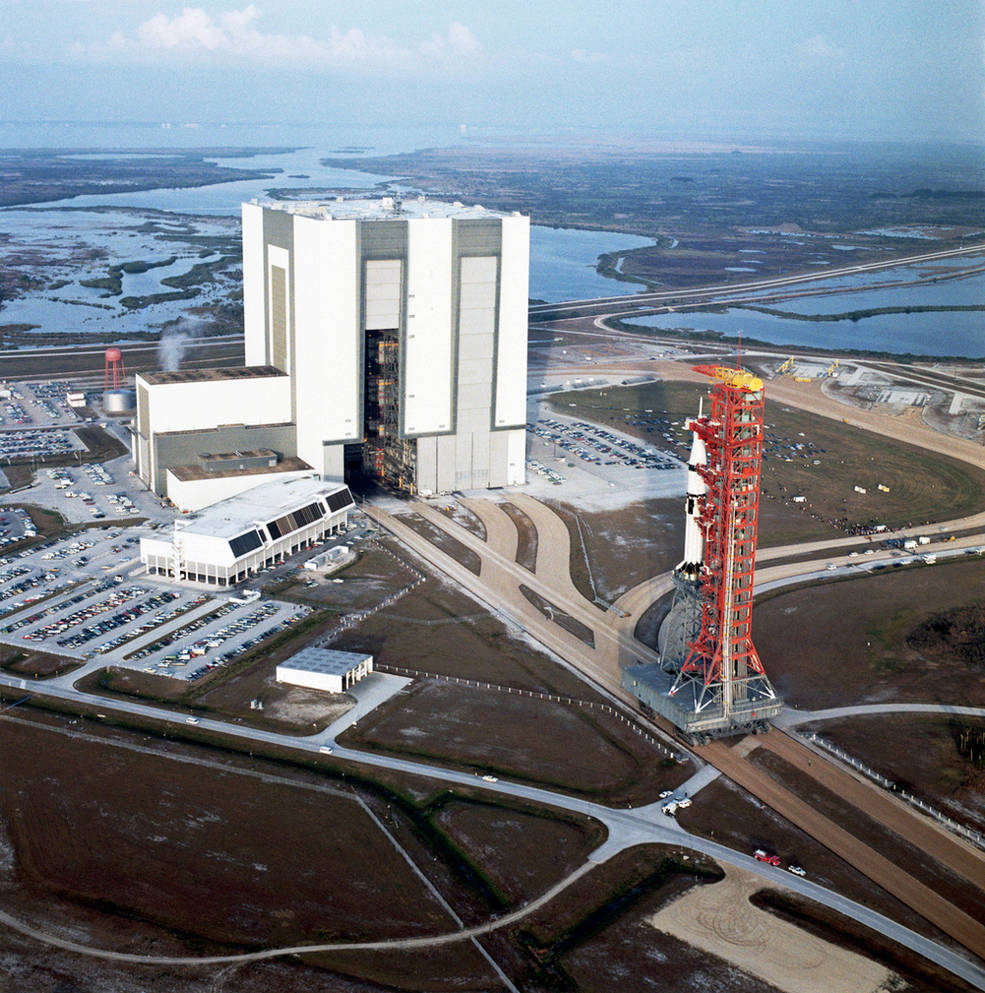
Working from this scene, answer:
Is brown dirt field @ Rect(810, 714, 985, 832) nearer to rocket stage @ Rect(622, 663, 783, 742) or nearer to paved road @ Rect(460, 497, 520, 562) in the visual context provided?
rocket stage @ Rect(622, 663, 783, 742)

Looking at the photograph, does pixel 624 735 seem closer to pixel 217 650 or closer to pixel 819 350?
pixel 217 650

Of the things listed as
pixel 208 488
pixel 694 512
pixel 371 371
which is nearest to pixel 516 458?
pixel 371 371

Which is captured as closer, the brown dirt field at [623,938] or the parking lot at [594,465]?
the brown dirt field at [623,938]

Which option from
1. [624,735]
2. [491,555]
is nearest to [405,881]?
[624,735]

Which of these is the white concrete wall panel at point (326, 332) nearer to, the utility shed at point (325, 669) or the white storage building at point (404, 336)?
the white storage building at point (404, 336)

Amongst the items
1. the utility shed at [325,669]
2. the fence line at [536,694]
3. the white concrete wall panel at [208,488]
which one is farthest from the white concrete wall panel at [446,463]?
the utility shed at [325,669]

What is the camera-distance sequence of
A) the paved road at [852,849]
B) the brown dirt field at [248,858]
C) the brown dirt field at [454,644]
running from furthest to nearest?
the brown dirt field at [454,644] < the paved road at [852,849] < the brown dirt field at [248,858]

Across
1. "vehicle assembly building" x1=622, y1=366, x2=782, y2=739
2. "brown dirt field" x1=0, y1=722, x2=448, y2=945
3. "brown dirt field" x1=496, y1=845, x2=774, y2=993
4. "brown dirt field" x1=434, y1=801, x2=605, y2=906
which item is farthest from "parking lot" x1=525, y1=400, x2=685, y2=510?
"brown dirt field" x1=496, y1=845, x2=774, y2=993
